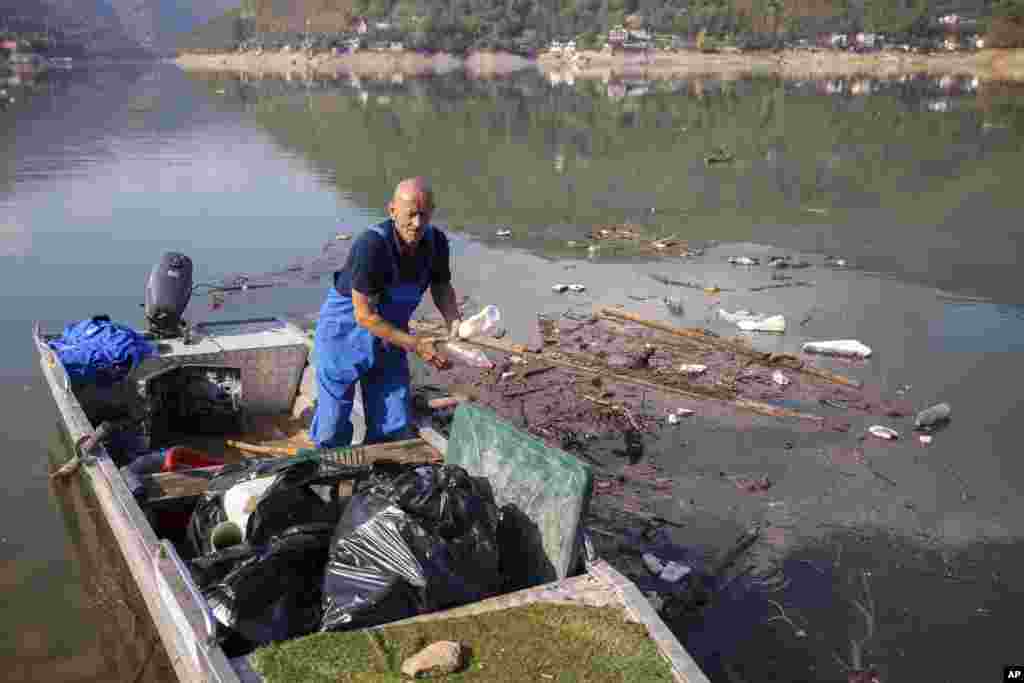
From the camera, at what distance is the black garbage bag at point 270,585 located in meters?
3.07

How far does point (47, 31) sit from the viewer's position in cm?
13325

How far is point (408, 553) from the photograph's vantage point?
10.2 ft

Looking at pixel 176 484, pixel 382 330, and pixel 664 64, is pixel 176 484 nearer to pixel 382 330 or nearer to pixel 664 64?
pixel 382 330

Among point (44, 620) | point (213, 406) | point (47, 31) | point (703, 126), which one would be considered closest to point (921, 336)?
point (213, 406)

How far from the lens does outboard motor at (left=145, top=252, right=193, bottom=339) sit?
663cm

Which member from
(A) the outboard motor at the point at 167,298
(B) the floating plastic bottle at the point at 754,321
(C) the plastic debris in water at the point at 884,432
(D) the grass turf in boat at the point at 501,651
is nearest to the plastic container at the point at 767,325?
(B) the floating plastic bottle at the point at 754,321

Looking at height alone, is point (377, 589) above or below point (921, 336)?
above

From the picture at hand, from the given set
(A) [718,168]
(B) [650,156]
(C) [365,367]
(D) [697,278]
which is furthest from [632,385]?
(B) [650,156]

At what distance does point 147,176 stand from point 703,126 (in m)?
17.2

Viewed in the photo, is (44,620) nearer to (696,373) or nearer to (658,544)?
(658,544)

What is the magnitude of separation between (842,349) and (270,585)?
599 cm

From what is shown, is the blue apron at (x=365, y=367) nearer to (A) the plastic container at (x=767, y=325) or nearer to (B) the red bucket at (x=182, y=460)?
(B) the red bucket at (x=182, y=460)

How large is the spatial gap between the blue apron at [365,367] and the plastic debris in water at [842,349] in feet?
14.8

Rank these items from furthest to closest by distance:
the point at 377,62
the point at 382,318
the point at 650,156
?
1. the point at 377,62
2. the point at 650,156
3. the point at 382,318
